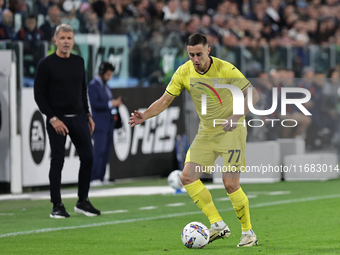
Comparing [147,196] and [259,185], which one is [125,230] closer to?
[147,196]

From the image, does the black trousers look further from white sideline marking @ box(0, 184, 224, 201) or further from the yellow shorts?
white sideline marking @ box(0, 184, 224, 201)

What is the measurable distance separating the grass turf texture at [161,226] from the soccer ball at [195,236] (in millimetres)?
81

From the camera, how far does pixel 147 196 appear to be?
11281 millimetres

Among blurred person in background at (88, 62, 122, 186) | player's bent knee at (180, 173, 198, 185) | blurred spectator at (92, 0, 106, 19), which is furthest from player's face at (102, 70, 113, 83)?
player's bent knee at (180, 173, 198, 185)

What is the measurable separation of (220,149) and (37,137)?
19.9 ft

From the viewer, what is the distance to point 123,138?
13680 mm

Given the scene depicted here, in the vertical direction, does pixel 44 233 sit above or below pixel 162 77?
below

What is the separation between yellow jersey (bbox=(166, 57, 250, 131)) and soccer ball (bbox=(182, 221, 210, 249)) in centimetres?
100

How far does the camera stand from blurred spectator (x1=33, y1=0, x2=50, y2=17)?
41.9 feet

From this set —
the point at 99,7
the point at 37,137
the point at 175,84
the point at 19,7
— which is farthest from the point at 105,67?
the point at 175,84

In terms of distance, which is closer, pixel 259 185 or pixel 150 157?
pixel 259 185

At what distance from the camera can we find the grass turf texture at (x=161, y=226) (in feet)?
20.6

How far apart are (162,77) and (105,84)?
209cm

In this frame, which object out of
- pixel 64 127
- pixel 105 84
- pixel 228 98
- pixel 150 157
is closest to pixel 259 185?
pixel 150 157
